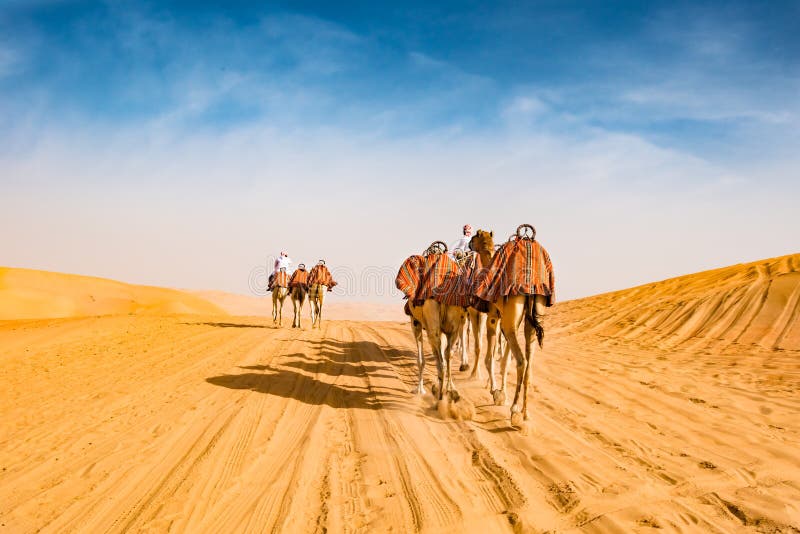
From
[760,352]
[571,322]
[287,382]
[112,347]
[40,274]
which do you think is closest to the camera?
[287,382]

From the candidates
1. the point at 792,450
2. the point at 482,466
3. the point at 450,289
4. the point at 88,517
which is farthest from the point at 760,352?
the point at 88,517

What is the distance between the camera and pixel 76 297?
45.3 meters

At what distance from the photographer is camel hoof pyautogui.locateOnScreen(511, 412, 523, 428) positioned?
7254mm

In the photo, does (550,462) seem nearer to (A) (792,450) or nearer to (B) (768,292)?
(A) (792,450)

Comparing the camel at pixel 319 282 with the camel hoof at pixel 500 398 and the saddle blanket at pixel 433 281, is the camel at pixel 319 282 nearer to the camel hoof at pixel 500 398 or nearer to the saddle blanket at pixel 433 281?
the saddle blanket at pixel 433 281

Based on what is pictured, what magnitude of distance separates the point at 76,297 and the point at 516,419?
49296 millimetres

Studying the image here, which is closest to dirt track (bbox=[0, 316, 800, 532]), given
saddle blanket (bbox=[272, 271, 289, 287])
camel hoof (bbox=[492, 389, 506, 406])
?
camel hoof (bbox=[492, 389, 506, 406])

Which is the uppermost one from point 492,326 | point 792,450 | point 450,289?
point 450,289

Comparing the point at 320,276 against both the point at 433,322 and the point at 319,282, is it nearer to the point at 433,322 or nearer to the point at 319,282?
the point at 319,282

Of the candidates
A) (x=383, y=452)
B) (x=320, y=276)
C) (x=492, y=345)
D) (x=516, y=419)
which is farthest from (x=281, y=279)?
(x=383, y=452)

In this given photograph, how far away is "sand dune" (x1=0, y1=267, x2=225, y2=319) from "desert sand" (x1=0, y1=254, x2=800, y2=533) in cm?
3049

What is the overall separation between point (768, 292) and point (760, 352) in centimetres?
565

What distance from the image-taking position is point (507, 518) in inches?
175

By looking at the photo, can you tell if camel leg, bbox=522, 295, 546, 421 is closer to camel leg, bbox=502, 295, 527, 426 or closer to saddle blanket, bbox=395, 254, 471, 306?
camel leg, bbox=502, 295, 527, 426
